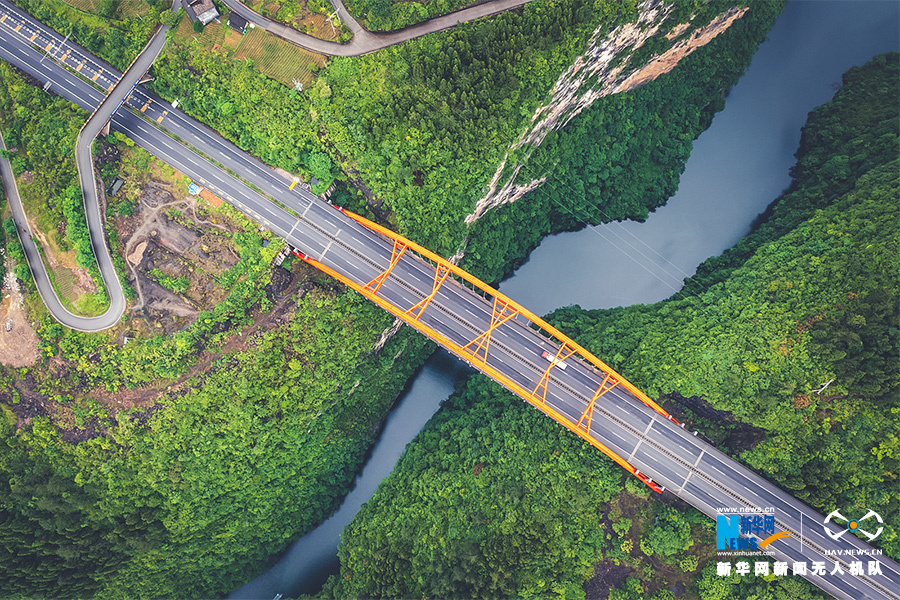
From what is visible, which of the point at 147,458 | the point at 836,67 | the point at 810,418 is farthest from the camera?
the point at 836,67

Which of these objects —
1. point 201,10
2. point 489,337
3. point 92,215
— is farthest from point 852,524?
point 201,10

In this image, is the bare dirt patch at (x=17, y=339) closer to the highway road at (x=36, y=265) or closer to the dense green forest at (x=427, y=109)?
the highway road at (x=36, y=265)

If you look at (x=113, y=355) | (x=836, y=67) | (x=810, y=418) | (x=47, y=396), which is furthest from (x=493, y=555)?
(x=836, y=67)

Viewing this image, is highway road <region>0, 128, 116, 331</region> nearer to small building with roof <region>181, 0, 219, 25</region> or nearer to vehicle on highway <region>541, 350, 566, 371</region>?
small building with roof <region>181, 0, 219, 25</region>

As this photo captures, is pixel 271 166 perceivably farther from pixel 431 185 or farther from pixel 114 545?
pixel 114 545

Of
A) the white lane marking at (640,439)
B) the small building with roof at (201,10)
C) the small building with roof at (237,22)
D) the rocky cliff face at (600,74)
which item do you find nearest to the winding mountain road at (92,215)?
the small building with roof at (201,10)

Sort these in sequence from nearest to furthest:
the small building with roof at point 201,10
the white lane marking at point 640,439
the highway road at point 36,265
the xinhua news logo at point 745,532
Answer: the xinhua news logo at point 745,532 < the white lane marking at point 640,439 < the small building with roof at point 201,10 < the highway road at point 36,265

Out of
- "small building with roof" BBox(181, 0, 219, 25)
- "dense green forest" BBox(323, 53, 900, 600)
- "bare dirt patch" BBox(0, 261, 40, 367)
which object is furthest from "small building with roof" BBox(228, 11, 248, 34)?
"dense green forest" BBox(323, 53, 900, 600)
